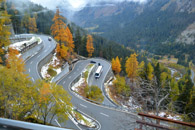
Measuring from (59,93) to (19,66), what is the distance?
877 cm

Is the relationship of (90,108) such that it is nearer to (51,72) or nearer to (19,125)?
(51,72)

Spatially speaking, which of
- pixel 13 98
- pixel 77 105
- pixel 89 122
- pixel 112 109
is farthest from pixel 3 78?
pixel 112 109

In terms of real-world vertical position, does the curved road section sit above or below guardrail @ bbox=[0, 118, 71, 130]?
below

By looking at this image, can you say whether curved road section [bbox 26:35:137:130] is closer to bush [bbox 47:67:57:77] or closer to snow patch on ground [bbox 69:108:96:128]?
snow patch on ground [bbox 69:108:96:128]

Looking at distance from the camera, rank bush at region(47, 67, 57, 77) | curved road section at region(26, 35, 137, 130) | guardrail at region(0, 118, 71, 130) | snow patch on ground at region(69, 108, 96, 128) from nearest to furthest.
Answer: guardrail at region(0, 118, 71, 130), curved road section at region(26, 35, 137, 130), snow patch on ground at region(69, 108, 96, 128), bush at region(47, 67, 57, 77)

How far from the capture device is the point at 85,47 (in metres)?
61.2

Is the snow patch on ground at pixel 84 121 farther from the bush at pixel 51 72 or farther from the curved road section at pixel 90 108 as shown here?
the bush at pixel 51 72

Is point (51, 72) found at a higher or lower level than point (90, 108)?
higher

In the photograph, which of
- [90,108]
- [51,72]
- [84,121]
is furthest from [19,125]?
[51,72]

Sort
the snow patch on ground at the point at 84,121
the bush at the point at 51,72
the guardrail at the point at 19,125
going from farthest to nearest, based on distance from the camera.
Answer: the bush at the point at 51,72 < the snow patch on ground at the point at 84,121 < the guardrail at the point at 19,125

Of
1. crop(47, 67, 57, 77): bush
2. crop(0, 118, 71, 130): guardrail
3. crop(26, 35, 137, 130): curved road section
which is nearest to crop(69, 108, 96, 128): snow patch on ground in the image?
crop(26, 35, 137, 130): curved road section

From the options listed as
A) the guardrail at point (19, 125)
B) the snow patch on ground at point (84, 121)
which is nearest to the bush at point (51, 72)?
the snow patch on ground at point (84, 121)

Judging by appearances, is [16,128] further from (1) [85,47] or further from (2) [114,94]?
(1) [85,47]

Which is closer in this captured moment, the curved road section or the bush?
the curved road section
